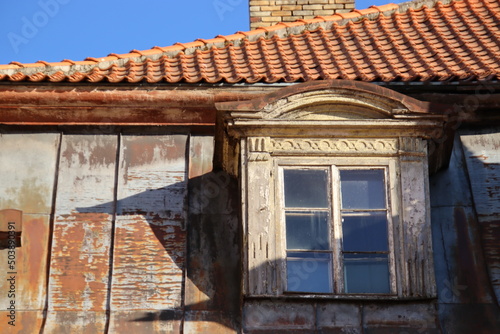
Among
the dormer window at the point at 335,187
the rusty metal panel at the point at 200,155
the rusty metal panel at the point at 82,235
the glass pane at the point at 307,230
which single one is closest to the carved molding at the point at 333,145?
the dormer window at the point at 335,187

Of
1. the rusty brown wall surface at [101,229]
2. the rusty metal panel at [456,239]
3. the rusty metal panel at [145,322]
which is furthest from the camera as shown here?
the rusty metal panel at [456,239]

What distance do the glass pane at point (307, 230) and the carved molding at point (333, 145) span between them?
54 cm

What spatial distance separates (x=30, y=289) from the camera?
804 centimetres

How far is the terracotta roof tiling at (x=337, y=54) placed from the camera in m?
9.28

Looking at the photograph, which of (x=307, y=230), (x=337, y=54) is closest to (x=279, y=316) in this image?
(x=307, y=230)

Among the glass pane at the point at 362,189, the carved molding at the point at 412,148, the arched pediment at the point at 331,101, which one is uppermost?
the arched pediment at the point at 331,101

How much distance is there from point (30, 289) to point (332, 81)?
2862mm

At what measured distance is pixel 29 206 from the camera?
844 centimetres

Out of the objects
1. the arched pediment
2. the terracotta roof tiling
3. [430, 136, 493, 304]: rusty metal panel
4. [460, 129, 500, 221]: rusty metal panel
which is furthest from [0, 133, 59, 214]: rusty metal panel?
[460, 129, 500, 221]: rusty metal panel

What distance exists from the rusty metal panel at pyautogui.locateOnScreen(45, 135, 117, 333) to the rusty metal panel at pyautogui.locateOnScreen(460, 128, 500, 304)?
2.96m

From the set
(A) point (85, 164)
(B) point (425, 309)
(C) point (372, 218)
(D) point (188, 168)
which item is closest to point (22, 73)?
(A) point (85, 164)

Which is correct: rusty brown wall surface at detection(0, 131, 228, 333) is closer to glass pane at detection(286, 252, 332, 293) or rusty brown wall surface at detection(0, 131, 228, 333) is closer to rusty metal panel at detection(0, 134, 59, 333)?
rusty metal panel at detection(0, 134, 59, 333)

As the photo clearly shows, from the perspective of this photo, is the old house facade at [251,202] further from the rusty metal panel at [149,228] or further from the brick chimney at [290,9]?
the brick chimney at [290,9]

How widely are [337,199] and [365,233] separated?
1.11 feet
